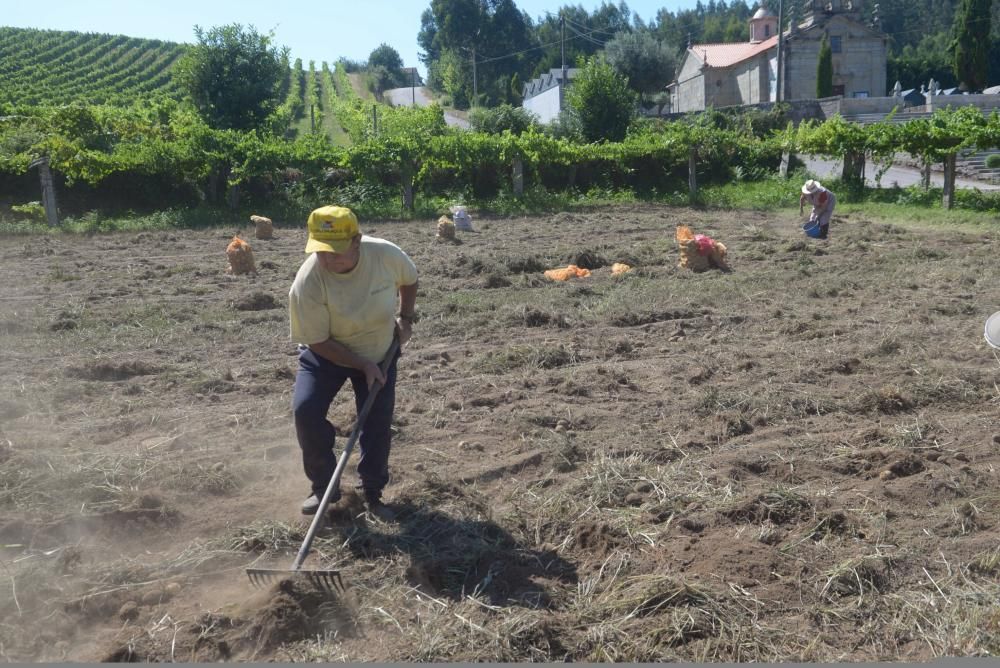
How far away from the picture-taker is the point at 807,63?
55344 mm

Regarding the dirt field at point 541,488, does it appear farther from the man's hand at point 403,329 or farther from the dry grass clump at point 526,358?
the man's hand at point 403,329

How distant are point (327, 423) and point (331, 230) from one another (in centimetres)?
99

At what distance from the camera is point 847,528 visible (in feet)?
13.7

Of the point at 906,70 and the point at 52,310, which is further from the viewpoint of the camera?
the point at 906,70

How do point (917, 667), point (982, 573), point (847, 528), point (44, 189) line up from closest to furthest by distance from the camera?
point (917, 667), point (982, 573), point (847, 528), point (44, 189)

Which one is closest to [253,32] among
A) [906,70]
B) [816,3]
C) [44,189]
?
[44,189]

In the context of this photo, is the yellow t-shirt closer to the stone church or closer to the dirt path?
the stone church

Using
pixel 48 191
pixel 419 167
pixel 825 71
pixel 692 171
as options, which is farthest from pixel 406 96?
pixel 48 191

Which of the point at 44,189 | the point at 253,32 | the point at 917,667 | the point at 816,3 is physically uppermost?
the point at 816,3

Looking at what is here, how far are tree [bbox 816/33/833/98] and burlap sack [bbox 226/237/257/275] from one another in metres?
47.2

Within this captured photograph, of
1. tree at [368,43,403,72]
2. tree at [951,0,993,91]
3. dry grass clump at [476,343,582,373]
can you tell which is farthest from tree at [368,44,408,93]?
dry grass clump at [476,343,582,373]

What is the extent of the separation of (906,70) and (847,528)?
69964 mm

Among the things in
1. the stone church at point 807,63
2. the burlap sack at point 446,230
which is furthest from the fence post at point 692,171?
the stone church at point 807,63

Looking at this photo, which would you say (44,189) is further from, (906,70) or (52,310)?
(906,70)
